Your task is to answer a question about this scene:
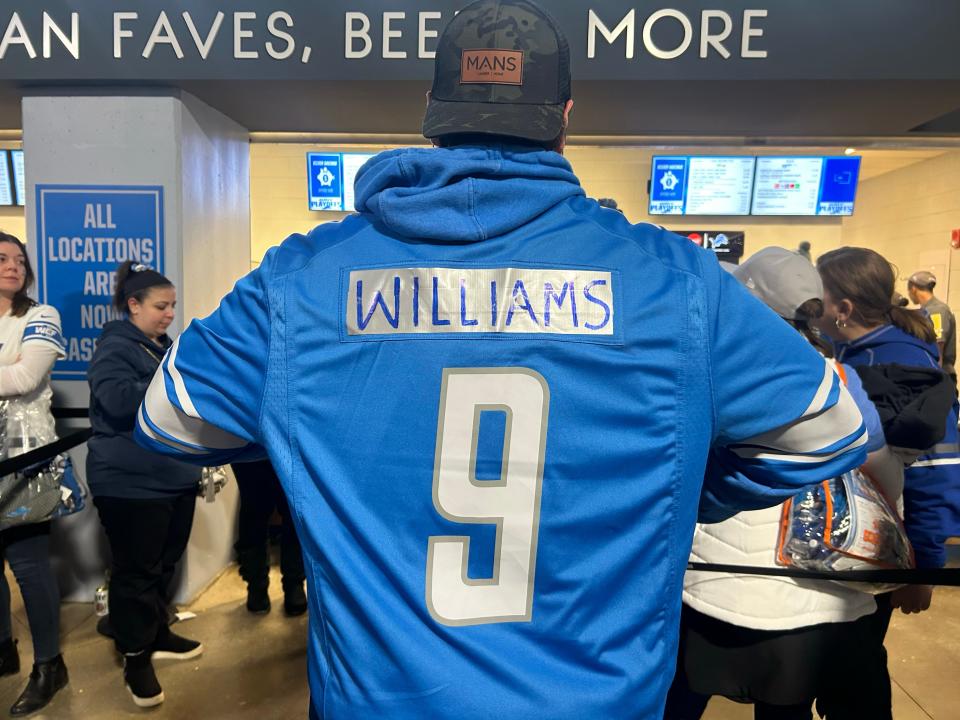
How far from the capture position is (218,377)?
3.22 ft

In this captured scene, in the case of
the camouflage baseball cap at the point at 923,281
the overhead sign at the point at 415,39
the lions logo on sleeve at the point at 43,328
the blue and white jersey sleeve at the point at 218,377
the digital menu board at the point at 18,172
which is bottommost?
the lions logo on sleeve at the point at 43,328

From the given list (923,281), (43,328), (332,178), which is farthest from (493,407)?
(923,281)

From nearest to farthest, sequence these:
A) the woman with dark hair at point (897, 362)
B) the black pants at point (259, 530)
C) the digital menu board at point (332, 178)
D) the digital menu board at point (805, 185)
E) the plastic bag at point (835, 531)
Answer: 1. the plastic bag at point (835, 531)
2. the woman with dark hair at point (897, 362)
3. the black pants at point (259, 530)
4. the digital menu board at point (332, 178)
5. the digital menu board at point (805, 185)

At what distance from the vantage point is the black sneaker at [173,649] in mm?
3078

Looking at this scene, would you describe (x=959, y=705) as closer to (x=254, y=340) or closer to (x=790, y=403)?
(x=790, y=403)

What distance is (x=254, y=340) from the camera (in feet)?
3.13

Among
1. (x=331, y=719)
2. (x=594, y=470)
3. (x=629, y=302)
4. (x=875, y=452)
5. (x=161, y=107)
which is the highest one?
(x=161, y=107)

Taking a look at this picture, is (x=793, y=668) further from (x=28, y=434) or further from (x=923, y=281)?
(x=923, y=281)

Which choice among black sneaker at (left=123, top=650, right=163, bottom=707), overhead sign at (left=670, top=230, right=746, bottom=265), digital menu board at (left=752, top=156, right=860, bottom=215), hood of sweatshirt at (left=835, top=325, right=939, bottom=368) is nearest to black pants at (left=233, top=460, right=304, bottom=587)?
black sneaker at (left=123, top=650, right=163, bottom=707)

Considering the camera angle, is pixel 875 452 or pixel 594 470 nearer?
pixel 594 470

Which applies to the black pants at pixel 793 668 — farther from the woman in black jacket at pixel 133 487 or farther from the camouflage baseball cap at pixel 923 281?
the camouflage baseball cap at pixel 923 281

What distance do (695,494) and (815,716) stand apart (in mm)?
2350

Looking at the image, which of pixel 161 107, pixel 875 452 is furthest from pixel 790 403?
pixel 161 107

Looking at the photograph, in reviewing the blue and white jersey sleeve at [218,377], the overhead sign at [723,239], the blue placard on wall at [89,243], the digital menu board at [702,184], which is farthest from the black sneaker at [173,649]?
the overhead sign at [723,239]
